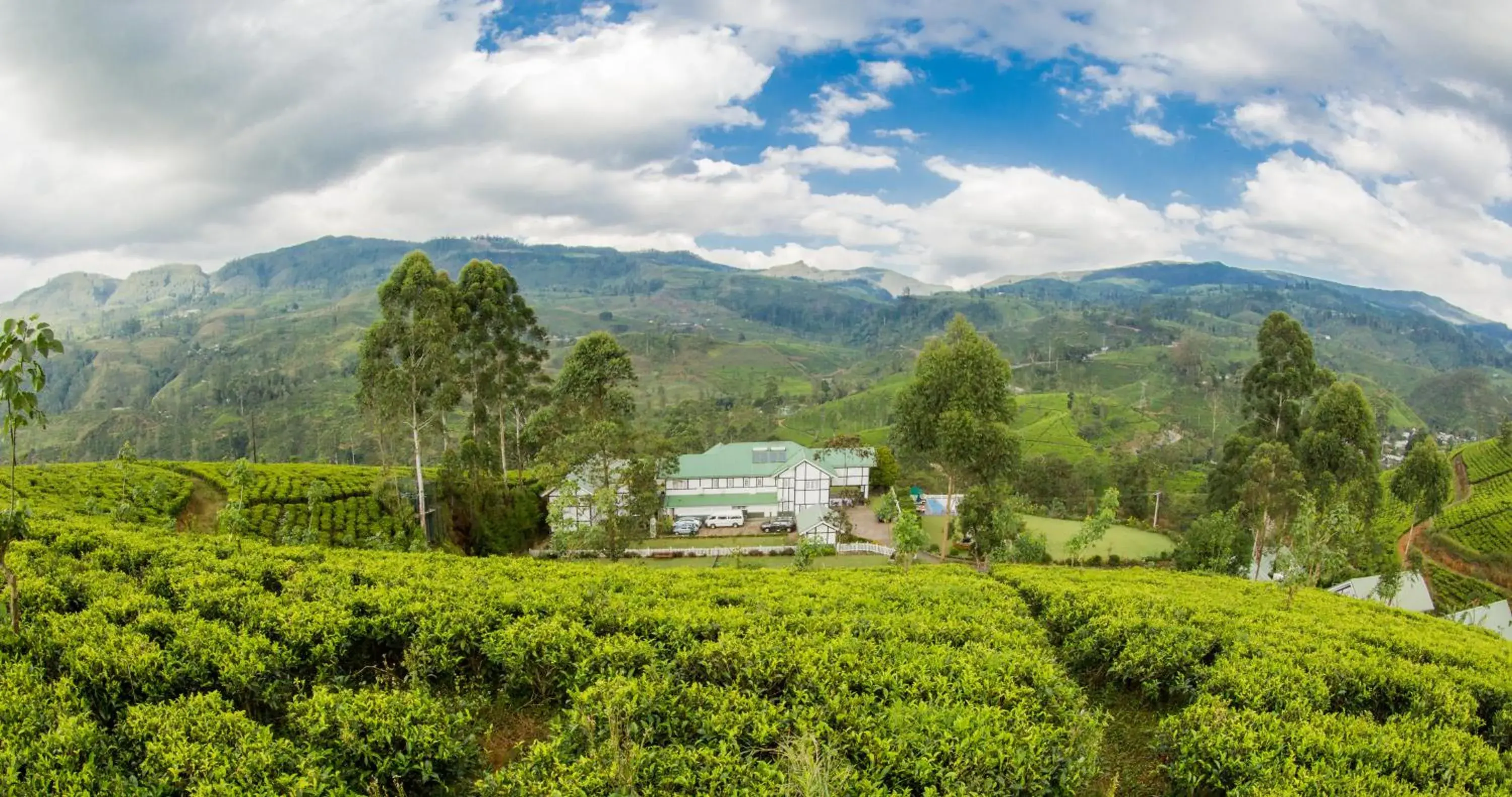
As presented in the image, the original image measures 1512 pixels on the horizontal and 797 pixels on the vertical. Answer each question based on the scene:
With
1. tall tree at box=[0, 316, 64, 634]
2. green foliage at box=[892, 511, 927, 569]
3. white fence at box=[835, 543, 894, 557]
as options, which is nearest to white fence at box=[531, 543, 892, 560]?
white fence at box=[835, 543, 894, 557]

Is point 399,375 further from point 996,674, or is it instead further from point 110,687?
point 996,674

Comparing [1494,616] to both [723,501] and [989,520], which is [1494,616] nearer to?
[989,520]

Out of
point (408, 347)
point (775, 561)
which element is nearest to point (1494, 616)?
point (775, 561)

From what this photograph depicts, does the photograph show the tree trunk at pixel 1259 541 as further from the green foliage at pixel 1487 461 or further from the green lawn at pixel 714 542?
the green foliage at pixel 1487 461

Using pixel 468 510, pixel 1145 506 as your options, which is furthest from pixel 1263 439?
pixel 468 510

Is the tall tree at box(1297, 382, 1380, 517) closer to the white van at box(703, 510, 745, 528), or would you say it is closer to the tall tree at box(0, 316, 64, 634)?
the white van at box(703, 510, 745, 528)

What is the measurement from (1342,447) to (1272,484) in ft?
10.9

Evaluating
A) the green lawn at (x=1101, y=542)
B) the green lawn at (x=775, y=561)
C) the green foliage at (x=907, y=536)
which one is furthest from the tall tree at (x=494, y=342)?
the green lawn at (x=1101, y=542)

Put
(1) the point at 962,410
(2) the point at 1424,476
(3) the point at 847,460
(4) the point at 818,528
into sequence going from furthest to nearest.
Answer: (3) the point at 847,460
(4) the point at 818,528
(2) the point at 1424,476
(1) the point at 962,410

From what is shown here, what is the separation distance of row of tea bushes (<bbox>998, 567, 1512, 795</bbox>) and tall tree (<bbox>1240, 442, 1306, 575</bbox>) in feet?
52.9

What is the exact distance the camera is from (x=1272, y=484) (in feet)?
100

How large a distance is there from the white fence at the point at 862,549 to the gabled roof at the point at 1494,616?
2211cm

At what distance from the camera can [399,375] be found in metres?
26.1

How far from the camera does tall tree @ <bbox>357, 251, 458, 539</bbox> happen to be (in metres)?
25.9
